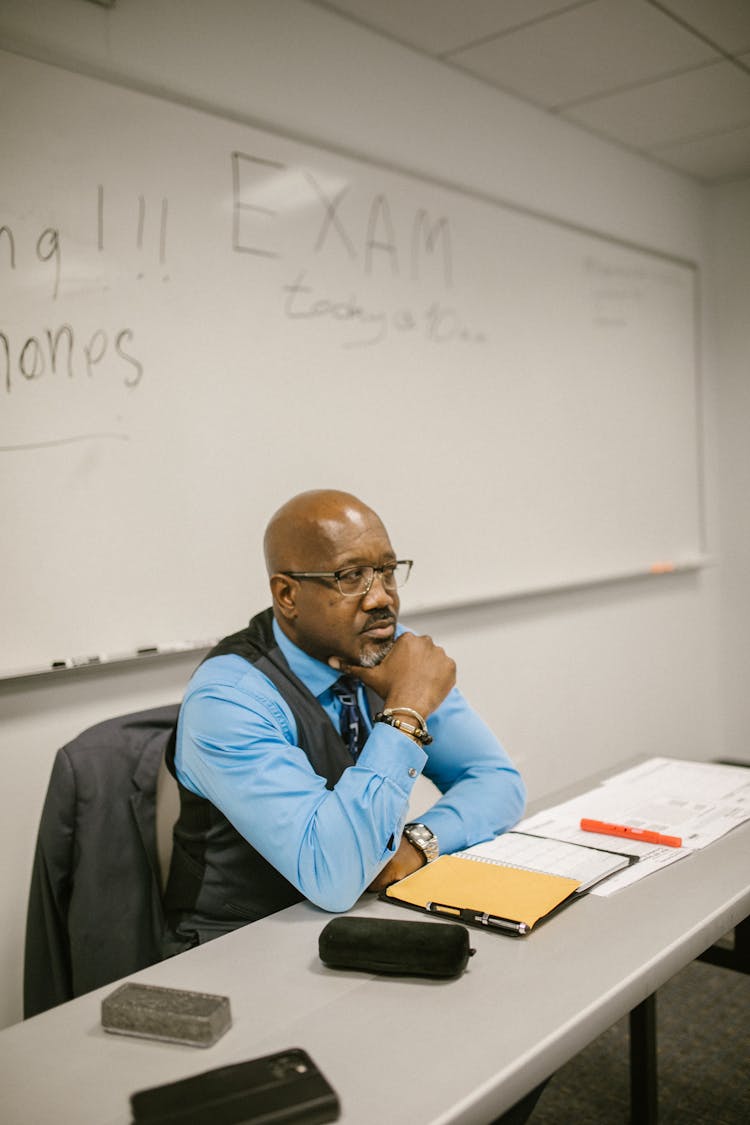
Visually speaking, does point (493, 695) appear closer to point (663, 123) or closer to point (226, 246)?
point (226, 246)

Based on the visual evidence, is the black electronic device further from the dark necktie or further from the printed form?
the dark necktie

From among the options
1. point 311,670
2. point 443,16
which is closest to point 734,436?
point 443,16

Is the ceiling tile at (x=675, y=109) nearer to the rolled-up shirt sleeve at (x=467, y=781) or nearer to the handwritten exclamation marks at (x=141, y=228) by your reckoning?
the handwritten exclamation marks at (x=141, y=228)

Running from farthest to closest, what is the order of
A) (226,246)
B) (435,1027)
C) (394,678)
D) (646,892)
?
(226,246) < (394,678) < (646,892) < (435,1027)

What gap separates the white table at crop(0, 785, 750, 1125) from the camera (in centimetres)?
89

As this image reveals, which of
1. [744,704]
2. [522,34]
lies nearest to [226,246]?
[522,34]

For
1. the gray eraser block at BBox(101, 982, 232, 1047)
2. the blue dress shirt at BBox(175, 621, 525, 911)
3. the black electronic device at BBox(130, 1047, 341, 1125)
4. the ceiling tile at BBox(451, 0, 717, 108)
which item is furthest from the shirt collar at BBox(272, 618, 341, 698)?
the ceiling tile at BBox(451, 0, 717, 108)

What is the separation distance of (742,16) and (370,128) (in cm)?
105

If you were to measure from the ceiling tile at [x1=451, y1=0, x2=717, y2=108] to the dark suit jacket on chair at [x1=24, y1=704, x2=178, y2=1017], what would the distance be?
222 cm

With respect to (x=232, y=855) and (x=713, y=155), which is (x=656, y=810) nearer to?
(x=232, y=855)

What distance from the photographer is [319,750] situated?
1527 mm

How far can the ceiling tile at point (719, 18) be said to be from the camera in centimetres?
258

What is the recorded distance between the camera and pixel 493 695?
3.12 m

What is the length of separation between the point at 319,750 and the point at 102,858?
→ 38cm
